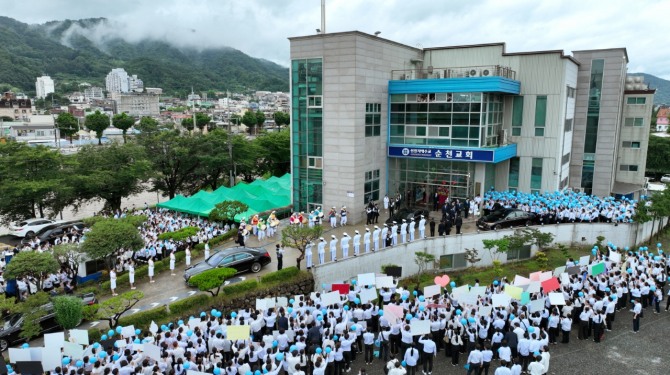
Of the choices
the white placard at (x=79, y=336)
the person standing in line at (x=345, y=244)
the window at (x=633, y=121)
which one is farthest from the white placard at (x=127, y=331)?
the window at (x=633, y=121)

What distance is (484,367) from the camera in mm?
11664

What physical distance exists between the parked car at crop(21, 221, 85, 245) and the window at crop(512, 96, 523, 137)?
25413mm

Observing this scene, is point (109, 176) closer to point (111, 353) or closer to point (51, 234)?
point (51, 234)

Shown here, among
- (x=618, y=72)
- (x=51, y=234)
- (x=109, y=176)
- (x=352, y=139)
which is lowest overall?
(x=51, y=234)

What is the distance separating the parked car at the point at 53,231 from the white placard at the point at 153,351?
54.1ft

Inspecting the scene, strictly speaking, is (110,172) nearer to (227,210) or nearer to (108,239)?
(227,210)

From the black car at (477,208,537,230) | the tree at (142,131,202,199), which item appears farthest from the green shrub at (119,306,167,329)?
the tree at (142,131,202,199)

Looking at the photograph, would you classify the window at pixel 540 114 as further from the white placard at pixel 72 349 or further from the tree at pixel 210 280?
the white placard at pixel 72 349

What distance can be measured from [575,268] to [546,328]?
3.31 metres

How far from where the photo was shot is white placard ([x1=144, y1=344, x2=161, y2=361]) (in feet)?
35.2

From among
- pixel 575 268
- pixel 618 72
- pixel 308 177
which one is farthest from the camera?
pixel 618 72

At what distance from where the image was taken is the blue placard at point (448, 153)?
24.6m

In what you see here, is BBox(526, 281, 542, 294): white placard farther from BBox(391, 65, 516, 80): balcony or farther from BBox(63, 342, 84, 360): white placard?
BBox(391, 65, 516, 80): balcony

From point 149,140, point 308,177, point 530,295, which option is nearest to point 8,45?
point 149,140
